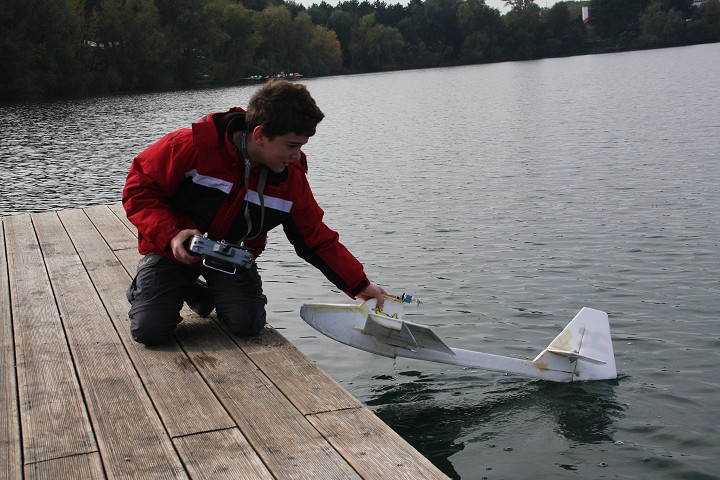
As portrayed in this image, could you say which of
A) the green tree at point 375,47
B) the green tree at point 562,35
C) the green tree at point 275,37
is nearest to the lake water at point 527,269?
the green tree at point 275,37

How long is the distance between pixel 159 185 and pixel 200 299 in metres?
0.87

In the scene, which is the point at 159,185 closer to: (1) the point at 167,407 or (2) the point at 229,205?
(2) the point at 229,205

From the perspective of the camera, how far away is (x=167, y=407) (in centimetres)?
379

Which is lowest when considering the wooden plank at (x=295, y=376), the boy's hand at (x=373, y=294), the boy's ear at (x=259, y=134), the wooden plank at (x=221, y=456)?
the wooden plank at (x=295, y=376)

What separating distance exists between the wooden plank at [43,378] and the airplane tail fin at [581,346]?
2.98m

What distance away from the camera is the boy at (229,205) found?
4270mm

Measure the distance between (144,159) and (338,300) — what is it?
4.13m

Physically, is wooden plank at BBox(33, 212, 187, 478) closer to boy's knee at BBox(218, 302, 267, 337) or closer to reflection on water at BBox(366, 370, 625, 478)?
boy's knee at BBox(218, 302, 267, 337)

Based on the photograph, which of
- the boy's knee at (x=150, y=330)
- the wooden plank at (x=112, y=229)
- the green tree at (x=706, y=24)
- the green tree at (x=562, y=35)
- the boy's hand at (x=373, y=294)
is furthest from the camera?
the green tree at (x=562, y=35)

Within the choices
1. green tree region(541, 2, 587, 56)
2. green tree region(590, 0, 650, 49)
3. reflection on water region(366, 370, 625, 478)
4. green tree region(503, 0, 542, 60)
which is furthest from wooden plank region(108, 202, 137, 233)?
green tree region(590, 0, 650, 49)

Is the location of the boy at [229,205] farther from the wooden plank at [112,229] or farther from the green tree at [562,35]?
the green tree at [562,35]

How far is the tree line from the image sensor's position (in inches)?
2395

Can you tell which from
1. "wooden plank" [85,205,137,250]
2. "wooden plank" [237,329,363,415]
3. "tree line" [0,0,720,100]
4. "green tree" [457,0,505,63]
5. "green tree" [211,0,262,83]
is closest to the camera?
"wooden plank" [237,329,363,415]

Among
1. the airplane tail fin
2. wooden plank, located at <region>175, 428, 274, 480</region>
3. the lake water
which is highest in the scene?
wooden plank, located at <region>175, 428, 274, 480</region>
